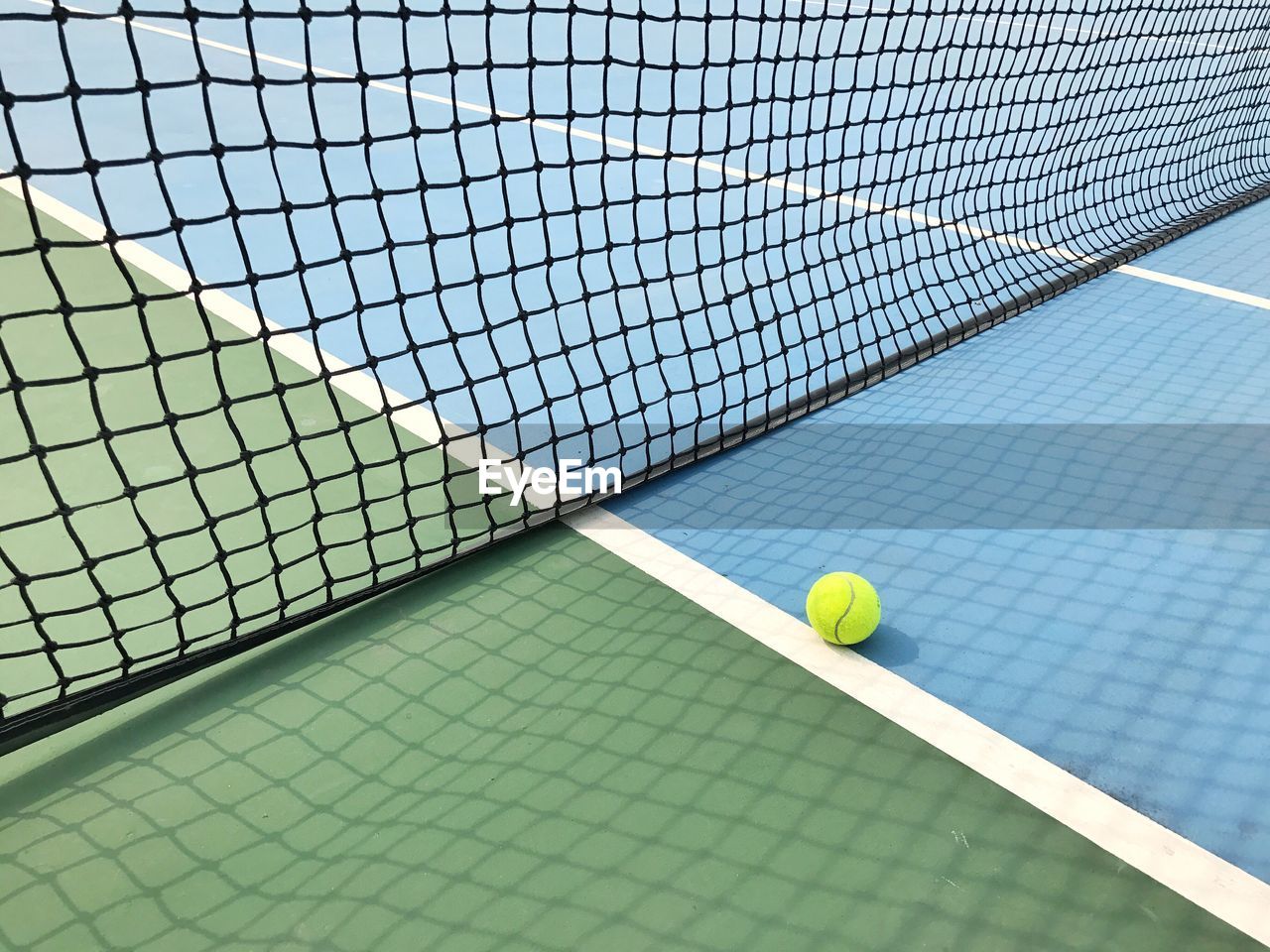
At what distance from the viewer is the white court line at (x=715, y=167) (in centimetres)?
272

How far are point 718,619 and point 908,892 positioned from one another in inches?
21.3

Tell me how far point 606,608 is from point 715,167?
2747 millimetres

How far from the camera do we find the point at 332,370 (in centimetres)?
226

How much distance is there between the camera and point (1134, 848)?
1237mm

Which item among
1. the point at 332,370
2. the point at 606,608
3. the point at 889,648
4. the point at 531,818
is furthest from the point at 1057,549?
the point at 332,370

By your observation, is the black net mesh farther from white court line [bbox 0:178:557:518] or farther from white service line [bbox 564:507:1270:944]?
white service line [bbox 564:507:1270:944]

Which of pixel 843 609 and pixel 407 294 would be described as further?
pixel 407 294

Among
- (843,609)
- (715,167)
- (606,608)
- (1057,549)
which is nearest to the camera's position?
(843,609)

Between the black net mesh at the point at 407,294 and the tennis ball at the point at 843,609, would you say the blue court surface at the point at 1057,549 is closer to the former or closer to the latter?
the tennis ball at the point at 843,609

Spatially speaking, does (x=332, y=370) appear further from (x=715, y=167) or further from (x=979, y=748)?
(x=715, y=167)

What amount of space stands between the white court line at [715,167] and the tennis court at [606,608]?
0.74ft

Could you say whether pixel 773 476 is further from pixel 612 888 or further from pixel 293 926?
pixel 293 926

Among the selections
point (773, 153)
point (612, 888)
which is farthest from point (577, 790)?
point (773, 153)

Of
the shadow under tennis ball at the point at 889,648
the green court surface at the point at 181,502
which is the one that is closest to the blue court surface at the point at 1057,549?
the shadow under tennis ball at the point at 889,648
